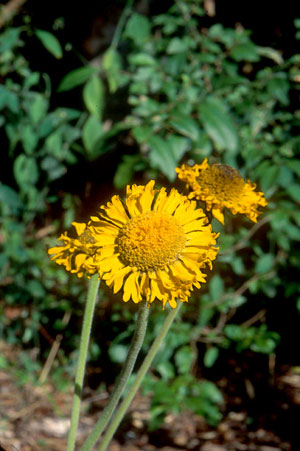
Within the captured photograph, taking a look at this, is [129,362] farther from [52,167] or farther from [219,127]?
[52,167]

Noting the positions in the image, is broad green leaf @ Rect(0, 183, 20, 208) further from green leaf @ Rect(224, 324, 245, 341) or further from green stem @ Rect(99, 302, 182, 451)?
green stem @ Rect(99, 302, 182, 451)

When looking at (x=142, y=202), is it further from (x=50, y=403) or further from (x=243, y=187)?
(x=50, y=403)

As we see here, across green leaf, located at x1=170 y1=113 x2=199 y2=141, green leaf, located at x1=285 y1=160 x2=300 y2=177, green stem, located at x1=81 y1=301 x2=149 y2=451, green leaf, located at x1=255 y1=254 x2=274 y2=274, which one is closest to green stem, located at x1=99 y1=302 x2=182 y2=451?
green stem, located at x1=81 y1=301 x2=149 y2=451

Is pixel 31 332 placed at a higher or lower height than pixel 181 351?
higher

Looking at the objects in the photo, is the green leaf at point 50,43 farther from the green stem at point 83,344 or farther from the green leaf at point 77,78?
the green stem at point 83,344

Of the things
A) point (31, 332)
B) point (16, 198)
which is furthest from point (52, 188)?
point (31, 332)

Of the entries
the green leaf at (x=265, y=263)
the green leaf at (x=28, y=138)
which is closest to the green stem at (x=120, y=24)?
the green leaf at (x=28, y=138)
